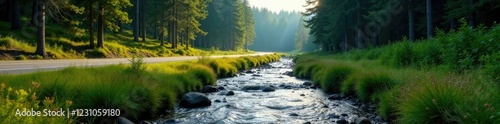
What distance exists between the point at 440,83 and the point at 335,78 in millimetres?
7931

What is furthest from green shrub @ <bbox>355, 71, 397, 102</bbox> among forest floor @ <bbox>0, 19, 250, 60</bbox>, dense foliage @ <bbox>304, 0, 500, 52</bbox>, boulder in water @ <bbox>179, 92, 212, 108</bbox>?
forest floor @ <bbox>0, 19, 250, 60</bbox>

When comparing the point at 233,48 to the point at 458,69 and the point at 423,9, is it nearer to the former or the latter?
the point at 423,9

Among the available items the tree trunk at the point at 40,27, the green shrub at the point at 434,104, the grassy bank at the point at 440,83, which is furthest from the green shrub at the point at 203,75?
the green shrub at the point at 434,104

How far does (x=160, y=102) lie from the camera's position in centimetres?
883

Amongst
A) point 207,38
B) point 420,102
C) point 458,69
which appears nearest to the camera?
point 420,102

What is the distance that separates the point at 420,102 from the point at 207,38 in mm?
72357

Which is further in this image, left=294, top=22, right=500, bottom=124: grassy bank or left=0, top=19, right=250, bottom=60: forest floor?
left=0, top=19, right=250, bottom=60: forest floor

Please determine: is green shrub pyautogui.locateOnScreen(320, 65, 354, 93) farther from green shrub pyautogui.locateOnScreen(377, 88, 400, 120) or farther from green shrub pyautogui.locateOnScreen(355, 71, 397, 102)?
green shrub pyautogui.locateOnScreen(377, 88, 400, 120)

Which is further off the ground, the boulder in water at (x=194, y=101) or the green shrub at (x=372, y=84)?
the green shrub at (x=372, y=84)

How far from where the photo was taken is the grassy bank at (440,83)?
4.88 meters

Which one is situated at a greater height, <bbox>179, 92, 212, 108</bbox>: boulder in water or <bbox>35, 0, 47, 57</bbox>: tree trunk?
<bbox>35, 0, 47, 57</bbox>: tree trunk

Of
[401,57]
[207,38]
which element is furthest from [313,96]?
[207,38]

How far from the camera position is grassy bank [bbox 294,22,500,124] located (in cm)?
488

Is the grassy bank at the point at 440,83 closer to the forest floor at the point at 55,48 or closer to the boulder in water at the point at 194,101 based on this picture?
the boulder in water at the point at 194,101
